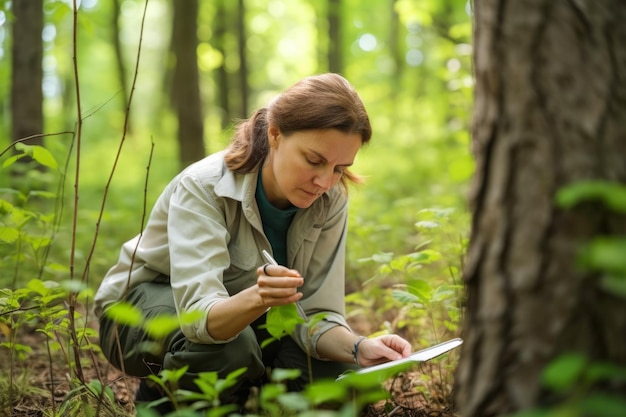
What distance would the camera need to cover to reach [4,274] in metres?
3.40

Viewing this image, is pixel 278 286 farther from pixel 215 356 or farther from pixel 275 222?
pixel 275 222

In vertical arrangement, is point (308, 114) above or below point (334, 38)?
below

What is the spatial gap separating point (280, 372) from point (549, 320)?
0.56m

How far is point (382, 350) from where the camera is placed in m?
2.17

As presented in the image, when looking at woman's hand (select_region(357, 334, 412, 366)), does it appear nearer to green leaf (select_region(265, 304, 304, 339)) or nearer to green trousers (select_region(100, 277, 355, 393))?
green trousers (select_region(100, 277, 355, 393))

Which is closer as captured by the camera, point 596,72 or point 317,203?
point 596,72

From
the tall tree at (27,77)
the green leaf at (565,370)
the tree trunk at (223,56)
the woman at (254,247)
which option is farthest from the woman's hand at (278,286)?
the tree trunk at (223,56)

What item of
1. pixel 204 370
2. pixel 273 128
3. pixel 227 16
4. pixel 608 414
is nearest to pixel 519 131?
pixel 608 414

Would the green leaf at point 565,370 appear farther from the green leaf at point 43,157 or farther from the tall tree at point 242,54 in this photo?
the tall tree at point 242,54

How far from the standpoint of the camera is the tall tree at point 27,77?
528 centimetres

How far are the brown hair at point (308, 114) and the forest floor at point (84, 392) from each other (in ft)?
2.98

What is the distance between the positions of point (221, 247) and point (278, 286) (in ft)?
1.47

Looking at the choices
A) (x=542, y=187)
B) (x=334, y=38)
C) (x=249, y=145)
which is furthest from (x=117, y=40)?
(x=542, y=187)

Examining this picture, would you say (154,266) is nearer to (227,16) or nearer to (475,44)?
(475,44)
